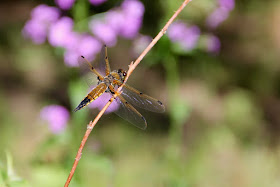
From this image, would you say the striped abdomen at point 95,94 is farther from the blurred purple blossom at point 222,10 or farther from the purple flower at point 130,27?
the blurred purple blossom at point 222,10

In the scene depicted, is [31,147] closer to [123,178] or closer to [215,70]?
[123,178]

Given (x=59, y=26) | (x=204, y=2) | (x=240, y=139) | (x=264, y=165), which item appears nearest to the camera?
(x=59, y=26)

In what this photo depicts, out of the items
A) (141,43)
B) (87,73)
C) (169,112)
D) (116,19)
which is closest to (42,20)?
(116,19)

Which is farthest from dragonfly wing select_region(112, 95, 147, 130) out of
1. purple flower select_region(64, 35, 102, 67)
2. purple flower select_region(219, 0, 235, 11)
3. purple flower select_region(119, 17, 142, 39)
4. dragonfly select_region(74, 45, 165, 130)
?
purple flower select_region(219, 0, 235, 11)

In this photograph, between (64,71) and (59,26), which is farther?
(64,71)

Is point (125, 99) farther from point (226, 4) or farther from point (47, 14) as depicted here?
point (226, 4)

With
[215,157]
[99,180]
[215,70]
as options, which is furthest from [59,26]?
[215,70]
